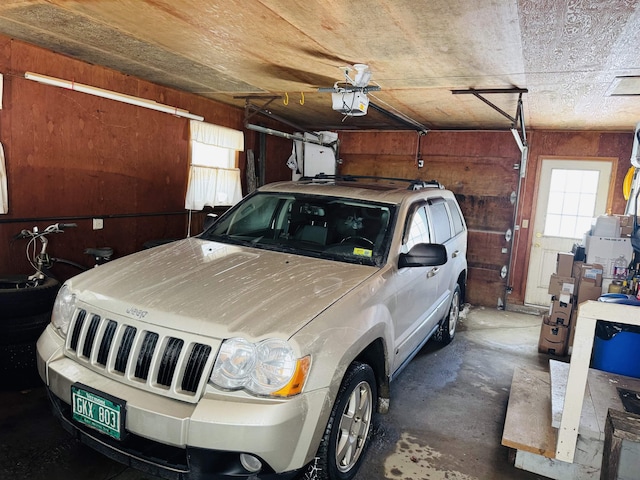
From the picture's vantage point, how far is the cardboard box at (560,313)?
4.72 metres

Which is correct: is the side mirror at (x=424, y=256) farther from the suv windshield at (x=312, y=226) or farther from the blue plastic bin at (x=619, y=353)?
the blue plastic bin at (x=619, y=353)

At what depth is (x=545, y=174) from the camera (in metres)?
6.52

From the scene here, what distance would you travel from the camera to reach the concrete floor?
2.43 metres

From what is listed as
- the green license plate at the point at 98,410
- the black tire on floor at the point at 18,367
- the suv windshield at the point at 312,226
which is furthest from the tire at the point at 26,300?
the green license plate at the point at 98,410

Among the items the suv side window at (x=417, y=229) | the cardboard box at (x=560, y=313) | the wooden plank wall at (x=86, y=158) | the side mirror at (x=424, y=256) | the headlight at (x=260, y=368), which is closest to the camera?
the headlight at (x=260, y=368)

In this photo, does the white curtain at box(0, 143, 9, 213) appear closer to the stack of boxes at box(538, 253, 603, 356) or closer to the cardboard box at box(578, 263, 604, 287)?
the stack of boxes at box(538, 253, 603, 356)

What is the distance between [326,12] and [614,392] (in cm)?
297

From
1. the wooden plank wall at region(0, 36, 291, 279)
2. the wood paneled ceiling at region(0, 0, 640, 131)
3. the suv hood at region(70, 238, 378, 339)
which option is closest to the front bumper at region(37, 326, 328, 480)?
the suv hood at region(70, 238, 378, 339)

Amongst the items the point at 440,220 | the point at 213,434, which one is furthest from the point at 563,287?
the point at 213,434

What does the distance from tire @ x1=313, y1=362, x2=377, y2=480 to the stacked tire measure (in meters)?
2.37

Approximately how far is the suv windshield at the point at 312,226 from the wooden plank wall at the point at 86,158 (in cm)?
183

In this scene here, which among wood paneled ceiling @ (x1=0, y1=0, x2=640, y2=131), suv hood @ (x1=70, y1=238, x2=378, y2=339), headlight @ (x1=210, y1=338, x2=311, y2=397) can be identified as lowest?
headlight @ (x1=210, y1=338, x2=311, y2=397)

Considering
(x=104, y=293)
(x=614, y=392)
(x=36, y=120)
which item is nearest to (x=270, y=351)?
(x=104, y=293)

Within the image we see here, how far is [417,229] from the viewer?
3408mm
